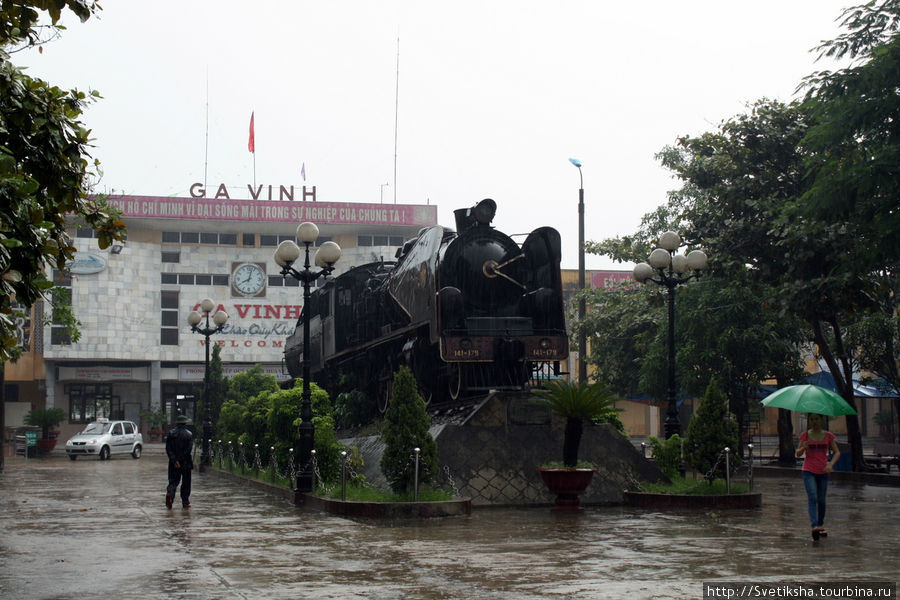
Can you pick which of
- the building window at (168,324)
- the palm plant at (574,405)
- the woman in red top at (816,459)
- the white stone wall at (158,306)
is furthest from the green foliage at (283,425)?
the building window at (168,324)

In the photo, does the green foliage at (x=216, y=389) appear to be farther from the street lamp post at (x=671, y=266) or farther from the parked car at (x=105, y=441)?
the street lamp post at (x=671, y=266)

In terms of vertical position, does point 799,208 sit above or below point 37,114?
above

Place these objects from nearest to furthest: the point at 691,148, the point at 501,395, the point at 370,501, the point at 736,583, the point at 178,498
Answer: the point at 736,583 < the point at 370,501 < the point at 501,395 < the point at 178,498 < the point at 691,148

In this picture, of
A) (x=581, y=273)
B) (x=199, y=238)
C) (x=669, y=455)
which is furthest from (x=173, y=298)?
(x=669, y=455)

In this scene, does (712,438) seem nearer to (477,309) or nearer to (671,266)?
(477,309)

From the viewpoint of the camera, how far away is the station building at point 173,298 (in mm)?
61000

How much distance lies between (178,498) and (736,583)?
12.5m

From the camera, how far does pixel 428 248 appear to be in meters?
18.7

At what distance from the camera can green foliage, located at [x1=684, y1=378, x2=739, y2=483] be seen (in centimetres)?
1605

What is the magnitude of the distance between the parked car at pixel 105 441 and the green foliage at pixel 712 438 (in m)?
30.0

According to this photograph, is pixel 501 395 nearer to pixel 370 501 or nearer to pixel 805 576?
pixel 370 501

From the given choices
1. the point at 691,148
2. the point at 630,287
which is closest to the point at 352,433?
the point at 691,148

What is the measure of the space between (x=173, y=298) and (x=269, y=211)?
8.08 meters

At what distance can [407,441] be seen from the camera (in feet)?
47.8
